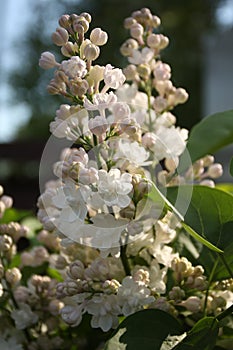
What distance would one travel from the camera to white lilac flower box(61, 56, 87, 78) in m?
0.34

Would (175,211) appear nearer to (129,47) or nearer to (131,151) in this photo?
(131,151)

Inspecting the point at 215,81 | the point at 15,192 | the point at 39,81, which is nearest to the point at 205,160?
the point at 15,192

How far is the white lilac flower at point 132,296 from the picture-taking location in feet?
1.16

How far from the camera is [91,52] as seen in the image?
358 mm

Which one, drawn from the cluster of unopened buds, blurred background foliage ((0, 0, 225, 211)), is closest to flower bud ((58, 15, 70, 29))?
the cluster of unopened buds

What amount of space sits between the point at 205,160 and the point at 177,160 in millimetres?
57

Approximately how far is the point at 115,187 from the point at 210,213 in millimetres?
55

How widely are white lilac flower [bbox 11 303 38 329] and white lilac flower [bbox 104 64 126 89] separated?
0.14m

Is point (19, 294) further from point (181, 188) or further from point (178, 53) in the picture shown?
point (178, 53)

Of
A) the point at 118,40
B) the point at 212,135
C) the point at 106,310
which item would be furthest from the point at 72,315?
the point at 118,40

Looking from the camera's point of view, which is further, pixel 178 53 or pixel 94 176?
pixel 178 53

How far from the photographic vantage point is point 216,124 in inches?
13.4

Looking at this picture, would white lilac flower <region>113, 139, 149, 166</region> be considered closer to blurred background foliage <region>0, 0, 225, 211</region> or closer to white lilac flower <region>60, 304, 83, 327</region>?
white lilac flower <region>60, 304, 83, 327</region>

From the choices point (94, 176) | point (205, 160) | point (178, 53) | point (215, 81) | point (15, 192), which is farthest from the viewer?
point (178, 53)
